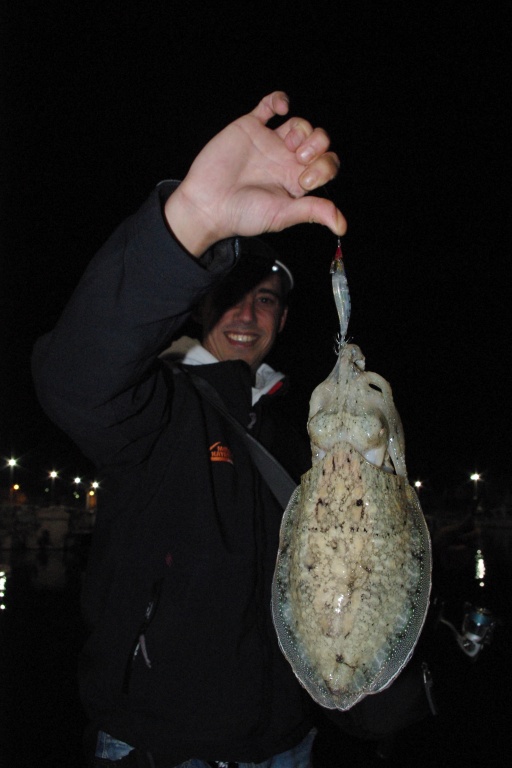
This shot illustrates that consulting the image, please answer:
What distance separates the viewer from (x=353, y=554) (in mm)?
1960

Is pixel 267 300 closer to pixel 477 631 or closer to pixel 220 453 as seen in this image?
pixel 220 453

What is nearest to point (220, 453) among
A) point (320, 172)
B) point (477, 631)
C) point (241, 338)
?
point (241, 338)

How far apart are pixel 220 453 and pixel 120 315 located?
4.24ft

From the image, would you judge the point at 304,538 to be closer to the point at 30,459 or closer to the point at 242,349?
the point at 242,349

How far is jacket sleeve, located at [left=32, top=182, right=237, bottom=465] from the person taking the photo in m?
1.94

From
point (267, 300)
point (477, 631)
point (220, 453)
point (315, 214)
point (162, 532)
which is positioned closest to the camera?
point (315, 214)

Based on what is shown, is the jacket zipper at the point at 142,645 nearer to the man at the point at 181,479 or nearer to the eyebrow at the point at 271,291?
the man at the point at 181,479

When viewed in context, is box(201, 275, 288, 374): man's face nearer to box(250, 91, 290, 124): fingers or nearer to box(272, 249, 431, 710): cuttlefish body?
box(272, 249, 431, 710): cuttlefish body

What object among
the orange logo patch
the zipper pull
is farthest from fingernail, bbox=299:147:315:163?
the zipper pull

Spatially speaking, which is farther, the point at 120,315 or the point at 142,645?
the point at 142,645

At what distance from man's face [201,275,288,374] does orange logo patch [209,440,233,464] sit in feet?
3.71

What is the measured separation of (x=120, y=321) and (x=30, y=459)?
64.8m

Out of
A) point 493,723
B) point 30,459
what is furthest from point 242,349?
point 30,459

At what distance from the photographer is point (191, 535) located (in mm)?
2725
